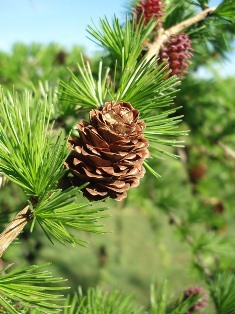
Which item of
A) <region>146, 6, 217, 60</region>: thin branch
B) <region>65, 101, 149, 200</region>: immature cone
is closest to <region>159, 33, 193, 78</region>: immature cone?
<region>146, 6, 217, 60</region>: thin branch

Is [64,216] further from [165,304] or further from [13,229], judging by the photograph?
[165,304]

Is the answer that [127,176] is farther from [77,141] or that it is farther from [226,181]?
[226,181]

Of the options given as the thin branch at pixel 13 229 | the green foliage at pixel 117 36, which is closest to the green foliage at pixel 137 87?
the green foliage at pixel 117 36

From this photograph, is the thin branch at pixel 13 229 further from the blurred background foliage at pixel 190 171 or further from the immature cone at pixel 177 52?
the immature cone at pixel 177 52

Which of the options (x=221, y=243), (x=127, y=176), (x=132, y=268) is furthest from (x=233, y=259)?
(x=132, y=268)

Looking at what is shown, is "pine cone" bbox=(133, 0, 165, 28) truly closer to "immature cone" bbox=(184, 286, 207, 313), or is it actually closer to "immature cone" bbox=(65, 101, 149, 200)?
"immature cone" bbox=(65, 101, 149, 200)
